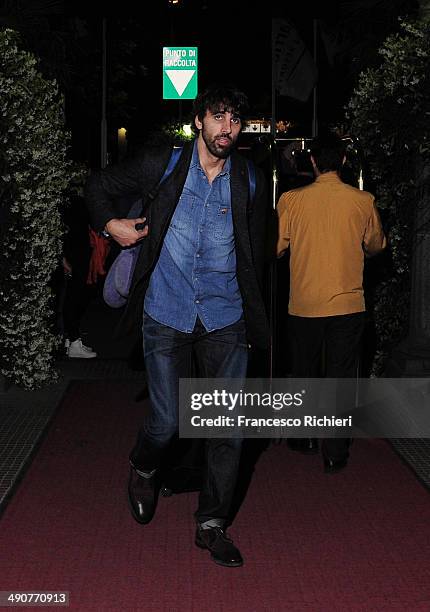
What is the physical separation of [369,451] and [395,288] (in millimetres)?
1911

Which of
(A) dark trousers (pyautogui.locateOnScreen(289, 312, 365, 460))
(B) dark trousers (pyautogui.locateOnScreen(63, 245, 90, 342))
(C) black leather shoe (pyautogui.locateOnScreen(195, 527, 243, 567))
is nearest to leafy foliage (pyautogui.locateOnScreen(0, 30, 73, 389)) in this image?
(B) dark trousers (pyautogui.locateOnScreen(63, 245, 90, 342))

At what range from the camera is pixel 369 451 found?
665cm

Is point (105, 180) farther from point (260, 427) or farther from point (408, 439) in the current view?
point (408, 439)

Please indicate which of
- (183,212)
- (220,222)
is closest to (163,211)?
(183,212)

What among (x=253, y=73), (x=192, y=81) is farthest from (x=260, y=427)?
(x=253, y=73)

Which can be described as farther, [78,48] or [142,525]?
[78,48]

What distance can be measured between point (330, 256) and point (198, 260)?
5.46 ft

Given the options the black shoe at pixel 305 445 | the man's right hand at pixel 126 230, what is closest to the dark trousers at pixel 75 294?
the black shoe at pixel 305 445

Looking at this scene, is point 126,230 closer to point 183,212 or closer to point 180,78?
point 183,212

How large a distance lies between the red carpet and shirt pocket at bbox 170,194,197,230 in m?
1.45

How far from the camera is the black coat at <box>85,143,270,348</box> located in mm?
4445

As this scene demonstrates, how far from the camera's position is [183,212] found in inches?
176

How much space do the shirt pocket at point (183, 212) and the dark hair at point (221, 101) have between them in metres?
0.35

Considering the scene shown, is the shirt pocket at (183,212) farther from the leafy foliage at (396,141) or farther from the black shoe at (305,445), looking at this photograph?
the leafy foliage at (396,141)
